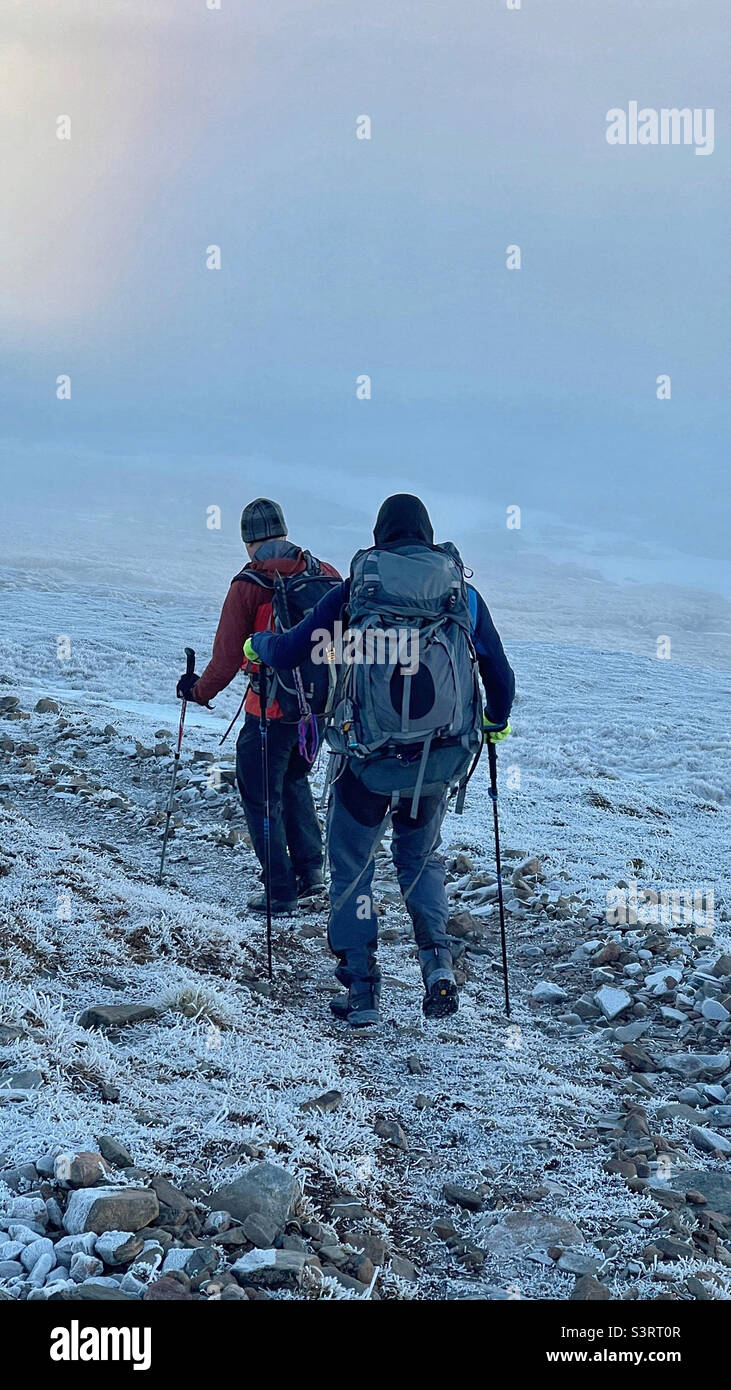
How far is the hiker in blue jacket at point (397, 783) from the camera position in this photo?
5.98 m

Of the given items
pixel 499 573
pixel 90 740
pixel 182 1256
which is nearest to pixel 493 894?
pixel 182 1256

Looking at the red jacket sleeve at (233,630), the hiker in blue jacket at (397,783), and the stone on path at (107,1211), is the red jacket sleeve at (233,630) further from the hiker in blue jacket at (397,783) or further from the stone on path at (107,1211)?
the stone on path at (107,1211)

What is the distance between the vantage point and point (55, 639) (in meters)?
34.6

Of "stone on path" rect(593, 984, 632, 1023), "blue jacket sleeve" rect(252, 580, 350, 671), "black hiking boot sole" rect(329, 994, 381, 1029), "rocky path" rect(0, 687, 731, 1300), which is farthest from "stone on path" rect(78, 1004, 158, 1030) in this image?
"stone on path" rect(593, 984, 632, 1023)

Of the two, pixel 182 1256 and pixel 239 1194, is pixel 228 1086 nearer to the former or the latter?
pixel 239 1194

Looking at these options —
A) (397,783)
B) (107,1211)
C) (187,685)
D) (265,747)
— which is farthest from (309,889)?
(107,1211)

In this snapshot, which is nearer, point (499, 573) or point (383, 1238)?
point (383, 1238)

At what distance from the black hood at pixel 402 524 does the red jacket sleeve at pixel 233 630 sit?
6.32 ft

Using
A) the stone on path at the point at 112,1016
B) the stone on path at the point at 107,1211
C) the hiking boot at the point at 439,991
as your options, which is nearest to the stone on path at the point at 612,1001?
the hiking boot at the point at 439,991

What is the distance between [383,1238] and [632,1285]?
993mm

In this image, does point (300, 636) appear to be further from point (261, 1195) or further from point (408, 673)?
point (261, 1195)

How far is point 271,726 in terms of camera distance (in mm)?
8297

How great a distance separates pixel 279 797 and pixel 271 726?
637 millimetres

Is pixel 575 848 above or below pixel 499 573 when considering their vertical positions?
above
